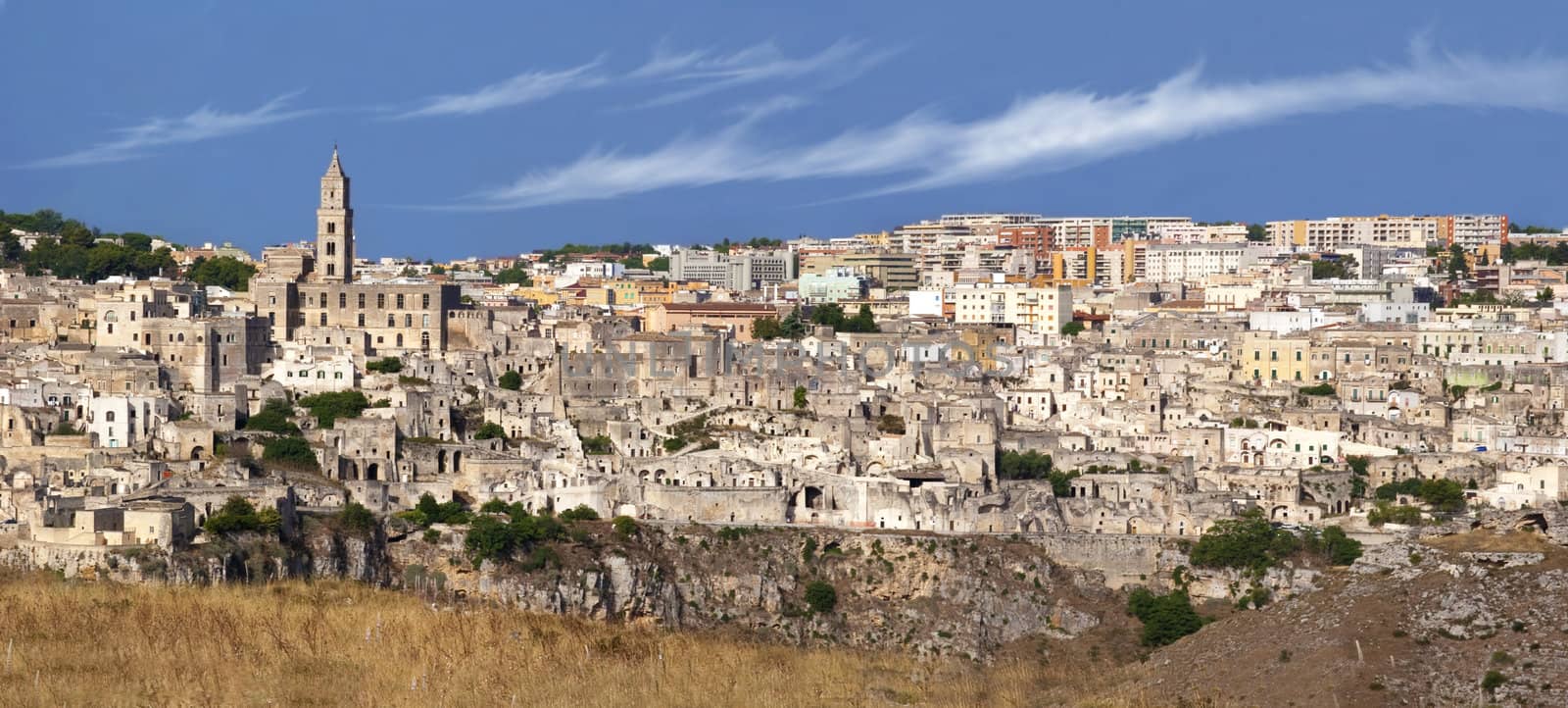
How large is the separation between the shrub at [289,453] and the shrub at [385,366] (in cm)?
680

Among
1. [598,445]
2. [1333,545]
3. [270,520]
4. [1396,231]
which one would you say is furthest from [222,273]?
[1396,231]

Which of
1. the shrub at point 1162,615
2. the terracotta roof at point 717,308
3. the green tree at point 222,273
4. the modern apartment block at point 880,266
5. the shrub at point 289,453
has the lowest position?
the shrub at point 1162,615

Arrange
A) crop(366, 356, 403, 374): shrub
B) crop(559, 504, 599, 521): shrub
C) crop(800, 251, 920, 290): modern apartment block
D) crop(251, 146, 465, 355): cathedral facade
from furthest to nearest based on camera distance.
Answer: crop(800, 251, 920, 290): modern apartment block
crop(251, 146, 465, 355): cathedral facade
crop(366, 356, 403, 374): shrub
crop(559, 504, 599, 521): shrub

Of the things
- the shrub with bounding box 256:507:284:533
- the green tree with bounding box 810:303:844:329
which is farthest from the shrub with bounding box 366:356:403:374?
the green tree with bounding box 810:303:844:329

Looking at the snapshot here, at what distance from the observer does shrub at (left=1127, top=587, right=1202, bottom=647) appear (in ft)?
174

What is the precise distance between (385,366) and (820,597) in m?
12.9

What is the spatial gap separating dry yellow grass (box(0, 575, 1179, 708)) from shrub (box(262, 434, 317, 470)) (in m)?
10.0

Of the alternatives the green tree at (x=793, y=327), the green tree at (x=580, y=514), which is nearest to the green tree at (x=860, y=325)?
the green tree at (x=793, y=327)

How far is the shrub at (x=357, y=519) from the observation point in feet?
174

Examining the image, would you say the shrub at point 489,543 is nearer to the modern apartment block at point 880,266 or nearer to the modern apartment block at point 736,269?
the modern apartment block at point 880,266

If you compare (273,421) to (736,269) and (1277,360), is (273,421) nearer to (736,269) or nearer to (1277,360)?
(1277,360)

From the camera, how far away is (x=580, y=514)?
55.3m

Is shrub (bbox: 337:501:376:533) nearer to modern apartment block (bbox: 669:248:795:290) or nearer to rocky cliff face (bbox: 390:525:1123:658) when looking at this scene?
rocky cliff face (bbox: 390:525:1123:658)

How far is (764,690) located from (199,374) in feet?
87.9
